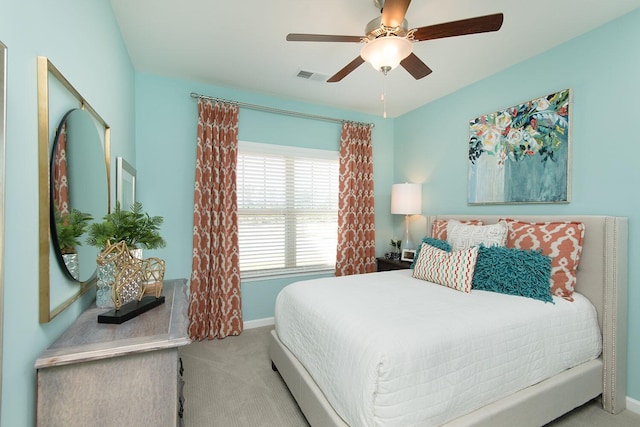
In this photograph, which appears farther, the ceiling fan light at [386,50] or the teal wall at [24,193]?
the ceiling fan light at [386,50]

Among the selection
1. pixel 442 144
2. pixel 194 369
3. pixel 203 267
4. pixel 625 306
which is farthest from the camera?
pixel 442 144

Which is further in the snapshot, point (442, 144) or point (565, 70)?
point (442, 144)

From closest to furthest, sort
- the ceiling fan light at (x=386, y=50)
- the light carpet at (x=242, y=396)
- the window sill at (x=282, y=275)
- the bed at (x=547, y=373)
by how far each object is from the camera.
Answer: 1. the bed at (x=547, y=373)
2. the ceiling fan light at (x=386, y=50)
3. the light carpet at (x=242, y=396)
4. the window sill at (x=282, y=275)

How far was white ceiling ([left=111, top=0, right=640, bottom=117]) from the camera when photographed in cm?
190

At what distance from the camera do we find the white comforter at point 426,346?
1260 mm

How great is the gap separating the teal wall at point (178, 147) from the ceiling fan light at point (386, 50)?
5.98 ft

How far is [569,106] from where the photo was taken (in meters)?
2.23

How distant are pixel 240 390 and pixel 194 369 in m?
0.53

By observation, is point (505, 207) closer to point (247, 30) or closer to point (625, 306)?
point (625, 306)

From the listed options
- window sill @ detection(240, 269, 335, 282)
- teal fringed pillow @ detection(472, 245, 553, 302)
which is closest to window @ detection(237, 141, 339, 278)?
window sill @ detection(240, 269, 335, 282)

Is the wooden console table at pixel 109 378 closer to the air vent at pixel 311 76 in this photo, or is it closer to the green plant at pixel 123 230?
the green plant at pixel 123 230

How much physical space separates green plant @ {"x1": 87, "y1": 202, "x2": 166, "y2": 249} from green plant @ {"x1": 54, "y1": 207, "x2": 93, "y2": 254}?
48 millimetres

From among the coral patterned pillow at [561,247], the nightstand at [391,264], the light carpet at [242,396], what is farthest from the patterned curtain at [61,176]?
the nightstand at [391,264]

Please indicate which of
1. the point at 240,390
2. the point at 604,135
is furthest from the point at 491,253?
the point at 240,390
